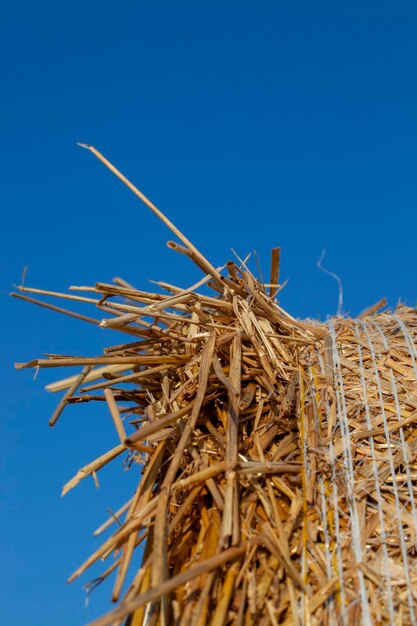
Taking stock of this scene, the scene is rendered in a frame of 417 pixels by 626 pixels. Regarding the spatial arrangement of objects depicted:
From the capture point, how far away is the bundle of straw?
222 centimetres

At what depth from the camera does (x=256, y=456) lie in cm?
265

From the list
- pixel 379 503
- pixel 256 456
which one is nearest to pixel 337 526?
pixel 379 503

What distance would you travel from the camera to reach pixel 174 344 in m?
3.26

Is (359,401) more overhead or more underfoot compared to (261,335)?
more underfoot

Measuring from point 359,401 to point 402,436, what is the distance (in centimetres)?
24

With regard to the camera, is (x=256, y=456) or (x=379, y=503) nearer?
(x=379, y=503)

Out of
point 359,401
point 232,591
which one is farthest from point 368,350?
point 232,591

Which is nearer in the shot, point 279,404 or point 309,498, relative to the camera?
point 309,498

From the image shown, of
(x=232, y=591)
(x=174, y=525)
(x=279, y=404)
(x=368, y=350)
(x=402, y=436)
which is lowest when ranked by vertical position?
(x=232, y=591)

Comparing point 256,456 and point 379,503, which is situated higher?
point 256,456

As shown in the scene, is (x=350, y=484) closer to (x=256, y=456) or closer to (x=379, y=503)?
(x=379, y=503)

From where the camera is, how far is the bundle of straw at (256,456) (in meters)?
2.22

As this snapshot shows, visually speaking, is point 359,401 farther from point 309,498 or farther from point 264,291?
point 264,291

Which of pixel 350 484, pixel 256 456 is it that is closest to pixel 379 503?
pixel 350 484
